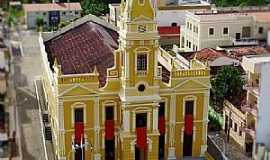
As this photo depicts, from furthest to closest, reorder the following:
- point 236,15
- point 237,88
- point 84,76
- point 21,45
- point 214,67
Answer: point 21,45 → point 236,15 → point 214,67 → point 237,88 → point 84,76

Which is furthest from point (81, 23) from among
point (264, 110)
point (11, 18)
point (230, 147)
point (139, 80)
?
point (264, 110)

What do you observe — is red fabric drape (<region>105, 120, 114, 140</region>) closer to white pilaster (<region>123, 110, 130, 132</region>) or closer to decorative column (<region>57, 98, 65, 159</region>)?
white pilaster (<region>123, 110, 130, 132</region>)

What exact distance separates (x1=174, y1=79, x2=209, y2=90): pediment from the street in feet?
14.9

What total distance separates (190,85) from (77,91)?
315 centimetres

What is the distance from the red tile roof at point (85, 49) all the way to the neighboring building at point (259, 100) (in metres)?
4.09

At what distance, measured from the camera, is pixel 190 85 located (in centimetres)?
1519

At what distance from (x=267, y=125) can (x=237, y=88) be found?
2.97 meters

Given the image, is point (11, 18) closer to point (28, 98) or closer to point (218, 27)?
point (28, 98)

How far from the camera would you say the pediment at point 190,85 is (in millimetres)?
15102

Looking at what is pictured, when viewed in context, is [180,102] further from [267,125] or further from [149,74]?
[267,125]

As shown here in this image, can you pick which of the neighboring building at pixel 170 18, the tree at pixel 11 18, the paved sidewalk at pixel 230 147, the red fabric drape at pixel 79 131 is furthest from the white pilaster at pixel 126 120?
the neighboring building at pixel 170 18

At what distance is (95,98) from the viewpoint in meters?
14.7

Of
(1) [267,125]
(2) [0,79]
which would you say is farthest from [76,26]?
(1) [267,125]

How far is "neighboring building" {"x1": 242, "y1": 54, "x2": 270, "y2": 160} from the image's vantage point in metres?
15.0
